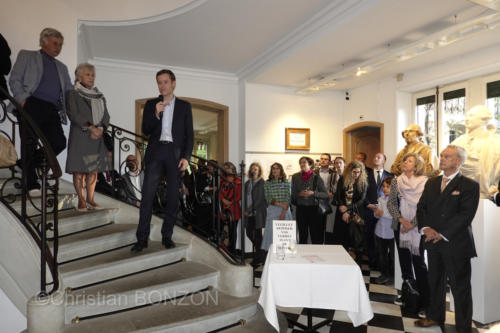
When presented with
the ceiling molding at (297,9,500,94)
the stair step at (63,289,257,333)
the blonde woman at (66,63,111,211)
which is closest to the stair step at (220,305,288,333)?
the stair step at (63,289,257,333)

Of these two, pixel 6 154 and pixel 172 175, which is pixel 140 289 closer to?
pixel 172 175

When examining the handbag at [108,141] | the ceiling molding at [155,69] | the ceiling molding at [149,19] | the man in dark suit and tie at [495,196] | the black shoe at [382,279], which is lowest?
the black shoe at [382,279]

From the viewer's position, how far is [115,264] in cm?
274

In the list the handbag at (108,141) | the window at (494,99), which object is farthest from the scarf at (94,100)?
the window at (494,99)

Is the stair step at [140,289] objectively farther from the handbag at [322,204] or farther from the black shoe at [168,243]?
the handbag at [322,204]

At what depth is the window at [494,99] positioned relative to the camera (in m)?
4.66

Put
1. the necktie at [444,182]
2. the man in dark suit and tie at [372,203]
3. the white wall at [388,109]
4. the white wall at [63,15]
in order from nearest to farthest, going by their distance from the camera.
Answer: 1. the necktie at [444,182]
2. the white wall at [63,15]
3. the man in dark suit and tie at [372,203]
4. the white wall at [388,109]

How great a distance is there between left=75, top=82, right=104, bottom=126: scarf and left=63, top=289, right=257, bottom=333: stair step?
6.17ft

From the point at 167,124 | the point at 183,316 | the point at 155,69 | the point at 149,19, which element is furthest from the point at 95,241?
the point at 155,69

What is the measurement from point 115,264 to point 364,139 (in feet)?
18.5

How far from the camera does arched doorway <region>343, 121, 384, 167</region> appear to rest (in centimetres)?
651

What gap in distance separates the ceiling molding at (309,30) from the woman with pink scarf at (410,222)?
179 cm

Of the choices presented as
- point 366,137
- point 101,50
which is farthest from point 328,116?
point 101,50

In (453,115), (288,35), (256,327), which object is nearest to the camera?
Answer: (256,327)
